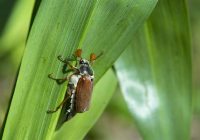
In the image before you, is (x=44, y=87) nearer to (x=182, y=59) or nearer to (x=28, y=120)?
(x=28, y=120)

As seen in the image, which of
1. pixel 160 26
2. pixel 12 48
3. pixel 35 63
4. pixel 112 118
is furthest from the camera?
pixel 112 118

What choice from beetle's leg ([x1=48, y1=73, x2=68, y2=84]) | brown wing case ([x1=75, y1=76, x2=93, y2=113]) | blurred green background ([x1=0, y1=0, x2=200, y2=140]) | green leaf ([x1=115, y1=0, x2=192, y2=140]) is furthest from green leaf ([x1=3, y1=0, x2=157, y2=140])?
blurred green background ([x1=0, y1=0, x2=200, y2=140])

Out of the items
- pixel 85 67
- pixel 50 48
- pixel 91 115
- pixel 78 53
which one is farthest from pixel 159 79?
pixel 50 48

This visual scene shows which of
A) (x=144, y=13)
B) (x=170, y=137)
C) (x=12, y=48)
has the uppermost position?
(x=12, y=48)

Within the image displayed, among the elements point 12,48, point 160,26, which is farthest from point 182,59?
point 12,48

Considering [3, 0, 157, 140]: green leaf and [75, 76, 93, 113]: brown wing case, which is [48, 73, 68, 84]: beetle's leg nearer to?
[3, 0, 157, 140]: green leaf

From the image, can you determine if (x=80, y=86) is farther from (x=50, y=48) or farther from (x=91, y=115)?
(x=50, y=48)

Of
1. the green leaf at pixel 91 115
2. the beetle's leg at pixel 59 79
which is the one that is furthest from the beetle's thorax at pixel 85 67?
the green leaf at pixel 91 115
